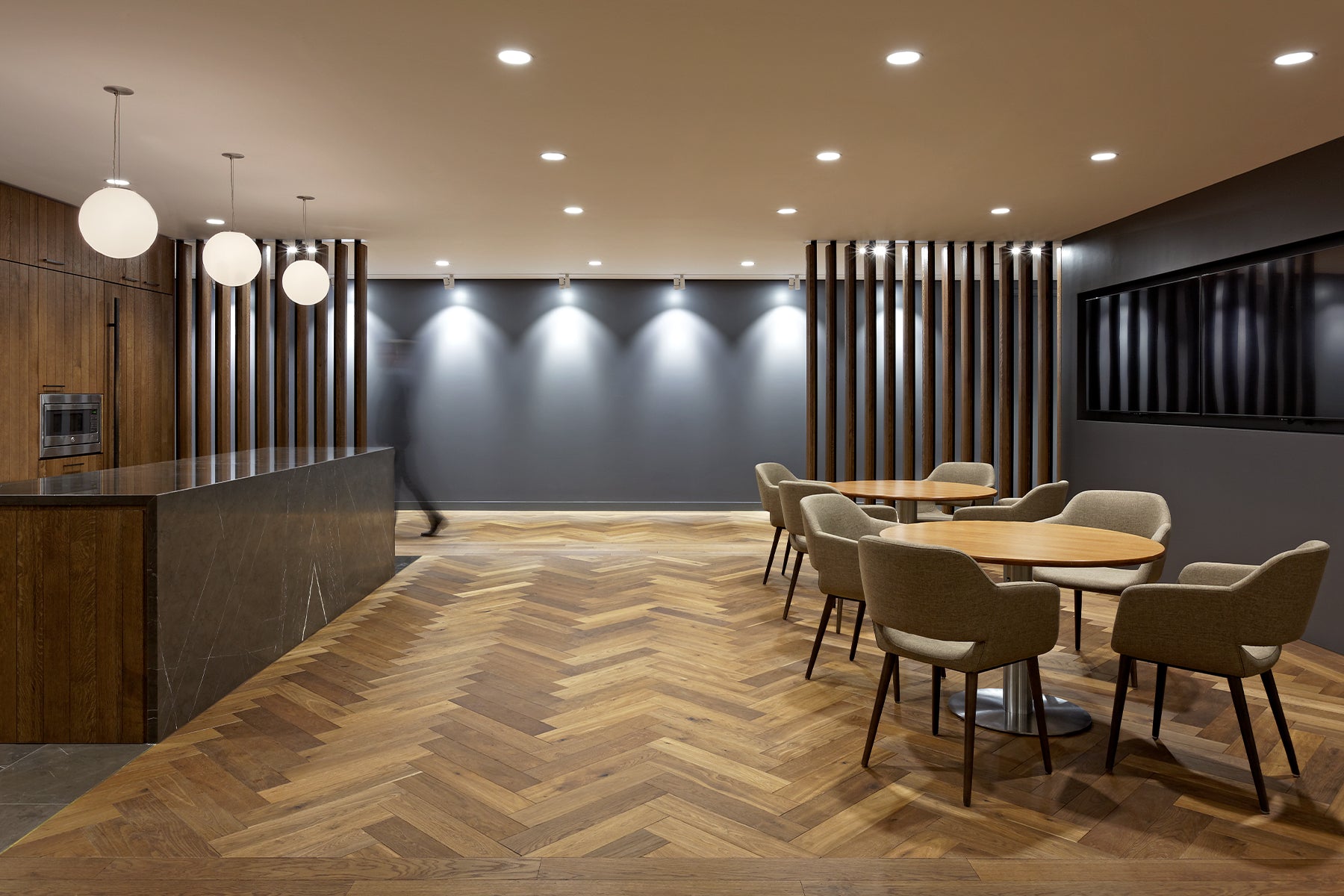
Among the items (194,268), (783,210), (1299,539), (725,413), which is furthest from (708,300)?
(1299,539)

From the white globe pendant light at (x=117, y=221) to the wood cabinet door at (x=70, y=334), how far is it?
2.64 meters

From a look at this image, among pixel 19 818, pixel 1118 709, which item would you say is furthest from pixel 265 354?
pixel 1118 709

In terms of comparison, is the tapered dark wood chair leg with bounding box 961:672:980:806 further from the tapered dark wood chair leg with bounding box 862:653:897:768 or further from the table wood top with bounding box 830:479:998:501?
the table wood top with bounding box 830:479:998:501

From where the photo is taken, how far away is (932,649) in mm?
2973

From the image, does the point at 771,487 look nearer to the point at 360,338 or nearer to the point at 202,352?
the point at 360,338

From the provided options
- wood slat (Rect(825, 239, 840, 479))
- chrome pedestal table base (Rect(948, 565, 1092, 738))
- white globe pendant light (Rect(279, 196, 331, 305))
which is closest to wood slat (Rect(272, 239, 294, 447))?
white globe pendant light (Rect(279, 196, 331, 305))

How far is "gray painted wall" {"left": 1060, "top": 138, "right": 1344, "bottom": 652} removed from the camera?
182 inches

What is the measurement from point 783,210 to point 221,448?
593 cm

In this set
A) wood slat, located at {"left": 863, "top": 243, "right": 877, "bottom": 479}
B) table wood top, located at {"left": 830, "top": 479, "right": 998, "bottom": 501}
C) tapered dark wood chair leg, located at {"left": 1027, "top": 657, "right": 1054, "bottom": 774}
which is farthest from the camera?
wood slat, located at {"left": 863, "top": 243, "right": 877, "bottom": 479}

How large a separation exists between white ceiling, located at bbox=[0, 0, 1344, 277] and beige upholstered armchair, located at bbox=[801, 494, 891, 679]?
1975mm

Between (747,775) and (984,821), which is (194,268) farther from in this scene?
(984,821)

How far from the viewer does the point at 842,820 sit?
2.68 metres

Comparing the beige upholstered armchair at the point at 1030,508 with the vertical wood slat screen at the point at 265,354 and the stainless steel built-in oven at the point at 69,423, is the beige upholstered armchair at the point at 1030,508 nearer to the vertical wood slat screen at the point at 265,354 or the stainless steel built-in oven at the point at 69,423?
the vertical wood slat screen at the point at 265,354

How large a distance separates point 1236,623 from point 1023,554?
0.69 metres
